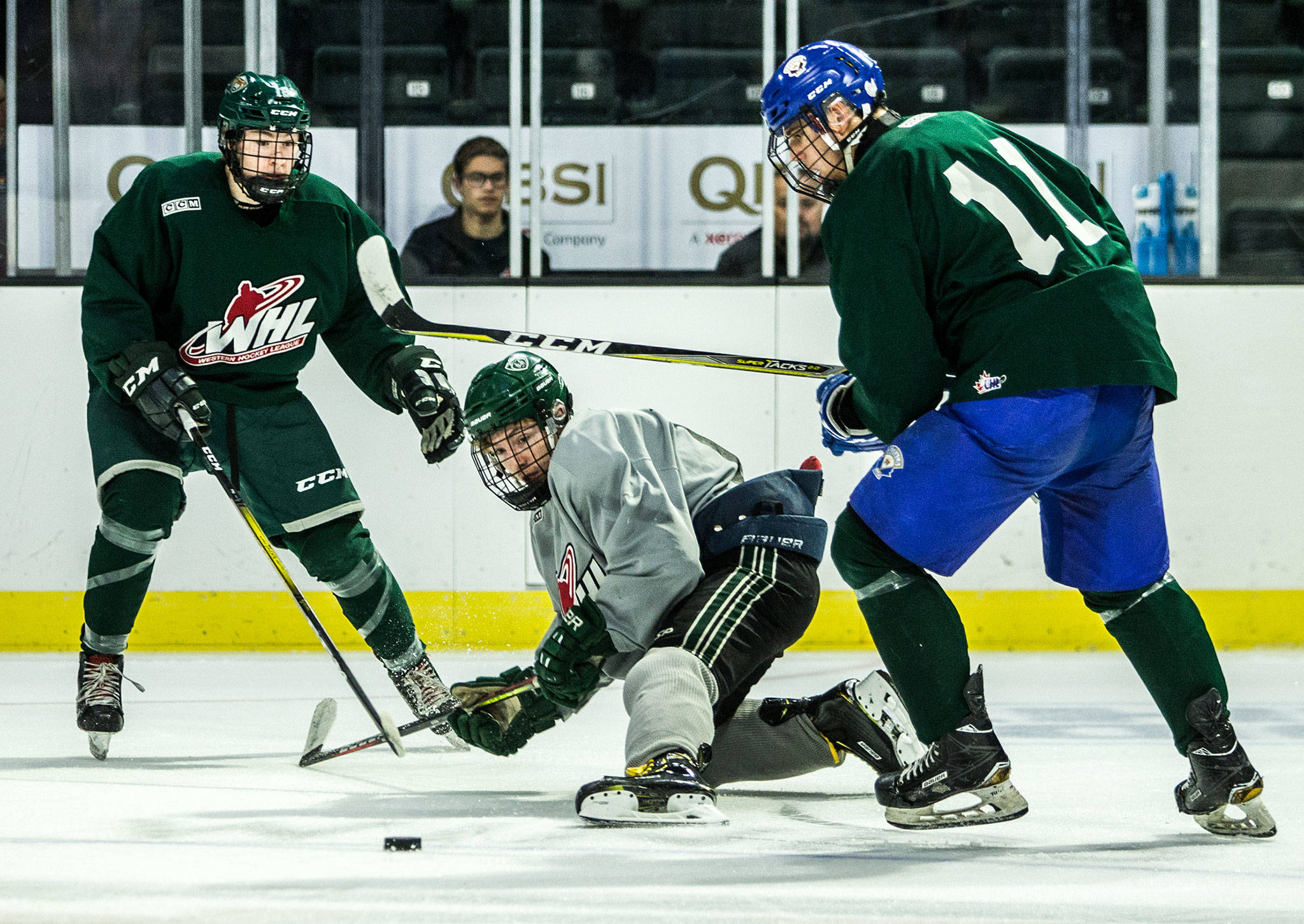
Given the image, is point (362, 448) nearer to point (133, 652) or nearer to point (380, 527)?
point (380, 527)

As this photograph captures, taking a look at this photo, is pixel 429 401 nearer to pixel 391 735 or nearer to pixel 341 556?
pixel 341 556

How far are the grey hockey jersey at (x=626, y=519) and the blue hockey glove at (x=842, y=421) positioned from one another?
0.23 m

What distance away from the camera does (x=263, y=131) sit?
2.87m

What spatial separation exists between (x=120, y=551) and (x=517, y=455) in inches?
36.7

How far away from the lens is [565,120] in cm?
500

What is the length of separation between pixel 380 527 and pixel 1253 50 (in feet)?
10.3

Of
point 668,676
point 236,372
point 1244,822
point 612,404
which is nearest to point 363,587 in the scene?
point 236,372

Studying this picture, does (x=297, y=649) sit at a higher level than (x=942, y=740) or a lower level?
lower

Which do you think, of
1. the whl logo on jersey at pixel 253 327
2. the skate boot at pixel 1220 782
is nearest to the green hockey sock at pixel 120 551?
the whl logo on jersey at pixel 253 327

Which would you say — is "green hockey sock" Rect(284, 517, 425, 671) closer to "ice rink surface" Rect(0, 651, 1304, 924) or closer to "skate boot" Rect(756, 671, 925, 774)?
"ice rink surface" Rect(0, 651, 1304, 924)

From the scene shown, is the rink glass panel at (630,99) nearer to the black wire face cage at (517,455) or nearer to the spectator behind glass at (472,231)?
the spectator behind glass at (472,231)

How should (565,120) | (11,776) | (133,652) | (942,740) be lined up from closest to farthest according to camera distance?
1. (942,740)
2. (11,776)
3. (133,652)
4. (565,120)

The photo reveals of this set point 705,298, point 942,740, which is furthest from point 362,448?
point 942,740

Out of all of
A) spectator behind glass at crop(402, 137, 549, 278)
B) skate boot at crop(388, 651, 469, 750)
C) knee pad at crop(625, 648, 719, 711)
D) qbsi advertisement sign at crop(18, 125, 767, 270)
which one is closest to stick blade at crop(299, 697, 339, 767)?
skate boot at crop(388, 651, 469, 750)
